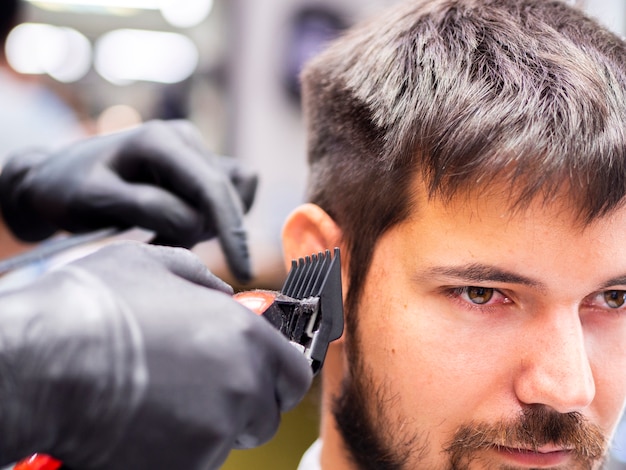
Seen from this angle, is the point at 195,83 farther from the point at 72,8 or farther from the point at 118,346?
the point at 118,346

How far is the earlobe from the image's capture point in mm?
1388

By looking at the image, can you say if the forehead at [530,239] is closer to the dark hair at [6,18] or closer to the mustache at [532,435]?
the mustache at [532,435]

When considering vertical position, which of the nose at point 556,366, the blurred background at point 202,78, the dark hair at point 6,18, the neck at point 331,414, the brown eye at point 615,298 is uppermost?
the brown eye at point 615,298

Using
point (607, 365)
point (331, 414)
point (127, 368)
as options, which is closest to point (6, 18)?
point (331, 414)

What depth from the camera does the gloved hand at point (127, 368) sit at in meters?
0.69

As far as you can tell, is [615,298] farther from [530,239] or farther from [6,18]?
[6,18]

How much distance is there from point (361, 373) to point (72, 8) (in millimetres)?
5770

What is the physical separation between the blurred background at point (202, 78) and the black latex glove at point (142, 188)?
0.55 m

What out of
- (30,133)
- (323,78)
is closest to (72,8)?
(30,133)

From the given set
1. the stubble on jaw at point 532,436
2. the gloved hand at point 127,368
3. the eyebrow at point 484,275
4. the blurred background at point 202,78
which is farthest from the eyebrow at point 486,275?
the blurred background at point 202,78

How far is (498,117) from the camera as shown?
1141 mm

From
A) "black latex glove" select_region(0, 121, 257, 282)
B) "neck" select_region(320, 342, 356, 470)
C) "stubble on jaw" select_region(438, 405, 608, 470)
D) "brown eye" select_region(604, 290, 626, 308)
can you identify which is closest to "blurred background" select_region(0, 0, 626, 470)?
"neck" select_region(320, 342, 356, 470)

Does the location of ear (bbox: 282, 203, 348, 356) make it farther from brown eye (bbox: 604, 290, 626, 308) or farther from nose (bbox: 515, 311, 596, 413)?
brown eye (bbox: 604, 290, 626, 308)

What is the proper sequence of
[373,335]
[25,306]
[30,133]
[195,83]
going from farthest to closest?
[195,83]
[30,133]
[373,335]
[25,306]
